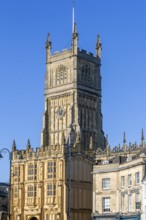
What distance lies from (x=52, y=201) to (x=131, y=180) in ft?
78.6

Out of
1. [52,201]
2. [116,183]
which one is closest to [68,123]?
[52,201]

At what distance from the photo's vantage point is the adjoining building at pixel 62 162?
91000 millimetres

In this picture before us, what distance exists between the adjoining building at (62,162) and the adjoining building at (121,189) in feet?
14.4

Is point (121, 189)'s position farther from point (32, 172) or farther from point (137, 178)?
point (32, 172)

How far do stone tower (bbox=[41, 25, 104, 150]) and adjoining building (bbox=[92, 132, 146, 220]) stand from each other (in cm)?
3808

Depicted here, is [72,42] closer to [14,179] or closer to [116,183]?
[14,179]

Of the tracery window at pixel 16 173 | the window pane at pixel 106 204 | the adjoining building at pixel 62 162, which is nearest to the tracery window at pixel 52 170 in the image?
the adjoining building at pixel 62 162

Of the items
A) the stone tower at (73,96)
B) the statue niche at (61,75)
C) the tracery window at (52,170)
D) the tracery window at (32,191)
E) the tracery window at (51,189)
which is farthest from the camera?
the statue niche at (61,75)

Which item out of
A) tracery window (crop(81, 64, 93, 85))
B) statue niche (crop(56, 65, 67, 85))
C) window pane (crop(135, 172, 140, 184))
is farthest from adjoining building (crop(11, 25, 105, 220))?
window pane (crop(135, 172, 140, 184))

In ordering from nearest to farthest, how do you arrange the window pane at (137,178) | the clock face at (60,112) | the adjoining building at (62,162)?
the window pane at (137,178) → the adjoining building at (62,162) → the clock face at (60,112)

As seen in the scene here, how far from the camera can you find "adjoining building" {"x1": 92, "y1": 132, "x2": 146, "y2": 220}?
67.8 m

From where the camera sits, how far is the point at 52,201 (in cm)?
9156

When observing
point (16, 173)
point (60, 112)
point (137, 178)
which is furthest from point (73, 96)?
point (137, 178)

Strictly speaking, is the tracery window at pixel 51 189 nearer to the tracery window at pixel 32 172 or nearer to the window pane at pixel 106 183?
the tracery window at pixel 32 172
